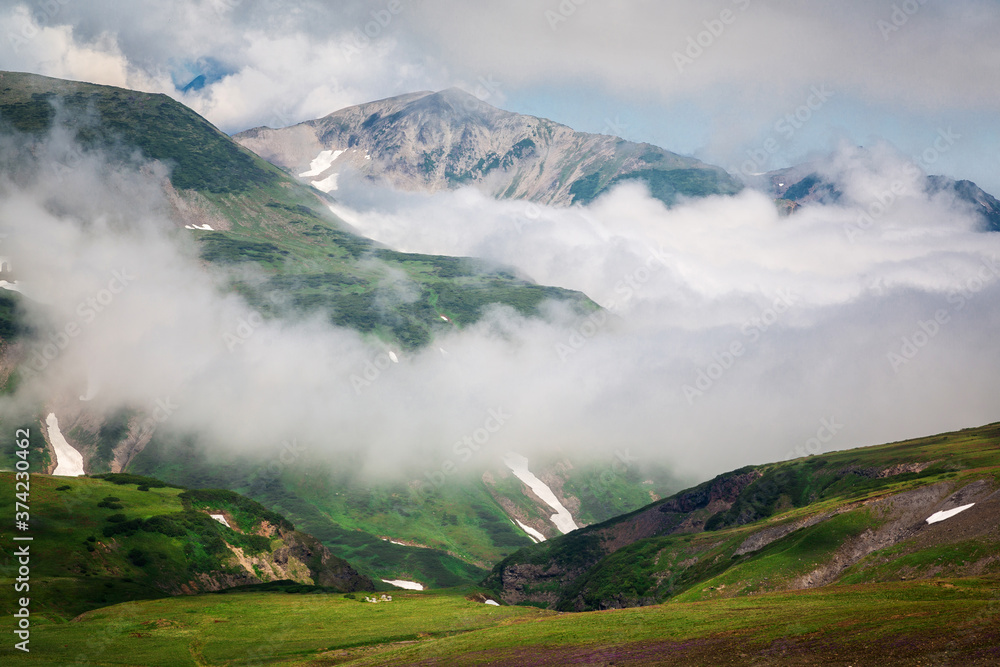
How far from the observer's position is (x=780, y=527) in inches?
5428

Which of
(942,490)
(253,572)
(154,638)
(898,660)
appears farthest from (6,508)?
(942,490)

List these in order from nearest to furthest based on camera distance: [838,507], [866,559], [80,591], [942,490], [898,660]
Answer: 1. [898,660]
2. [866,559]
3. [942,490]
4. [80,591]
5. [838,507]

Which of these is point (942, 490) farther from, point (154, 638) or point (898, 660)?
point (154, 638)

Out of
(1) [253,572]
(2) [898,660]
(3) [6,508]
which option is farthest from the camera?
(1) [253,572]

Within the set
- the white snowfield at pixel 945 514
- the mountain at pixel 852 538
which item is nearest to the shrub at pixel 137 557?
the mountain at pixel 852 538

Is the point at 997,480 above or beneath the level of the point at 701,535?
above

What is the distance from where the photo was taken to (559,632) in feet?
250

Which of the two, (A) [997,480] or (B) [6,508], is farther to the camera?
(B) [6,508]

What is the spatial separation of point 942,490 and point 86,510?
175 meters

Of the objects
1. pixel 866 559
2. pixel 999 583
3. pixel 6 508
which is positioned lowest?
pixel 866 559

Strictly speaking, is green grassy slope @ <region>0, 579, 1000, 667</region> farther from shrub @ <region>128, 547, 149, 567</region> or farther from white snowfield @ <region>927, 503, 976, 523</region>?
shrub @ <region>128, 547, 149, 567</region>

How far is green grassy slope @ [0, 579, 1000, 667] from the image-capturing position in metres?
49.7

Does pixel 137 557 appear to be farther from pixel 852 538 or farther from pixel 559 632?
pixel 852 538

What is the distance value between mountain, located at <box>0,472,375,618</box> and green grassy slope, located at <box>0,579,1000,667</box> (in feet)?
62.0
